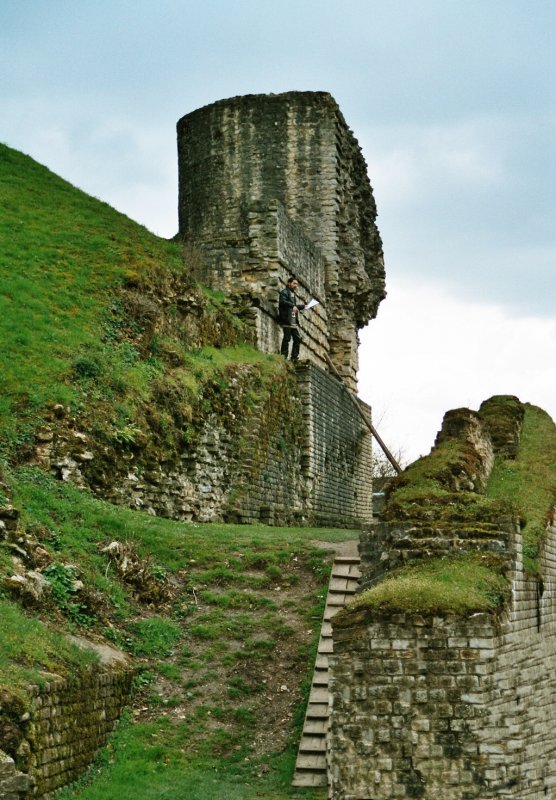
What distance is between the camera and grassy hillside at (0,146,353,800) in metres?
10.5

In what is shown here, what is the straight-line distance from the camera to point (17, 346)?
17828 millimetres

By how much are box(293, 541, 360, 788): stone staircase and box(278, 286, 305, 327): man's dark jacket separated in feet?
41.8

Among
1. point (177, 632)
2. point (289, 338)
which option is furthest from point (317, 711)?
point (289, 338)

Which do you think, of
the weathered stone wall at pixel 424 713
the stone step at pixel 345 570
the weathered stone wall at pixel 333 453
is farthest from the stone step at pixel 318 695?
the weathered stone wall at pixel 333 453

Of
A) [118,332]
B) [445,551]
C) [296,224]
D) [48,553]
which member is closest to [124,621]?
[48,553]

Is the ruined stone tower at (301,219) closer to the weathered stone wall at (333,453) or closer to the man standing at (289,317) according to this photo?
the weathered stone wall at (333,453)

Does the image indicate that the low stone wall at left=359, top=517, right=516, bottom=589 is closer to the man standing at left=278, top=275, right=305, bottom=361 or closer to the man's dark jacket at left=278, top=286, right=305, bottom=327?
the man standing at left=278, top=275, right=305, bottom=361

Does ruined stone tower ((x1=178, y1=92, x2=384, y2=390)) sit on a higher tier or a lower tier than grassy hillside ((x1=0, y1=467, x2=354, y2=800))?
higher

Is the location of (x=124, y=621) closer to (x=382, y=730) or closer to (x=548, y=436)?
(x=382, y=730)

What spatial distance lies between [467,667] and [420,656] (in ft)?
1.39

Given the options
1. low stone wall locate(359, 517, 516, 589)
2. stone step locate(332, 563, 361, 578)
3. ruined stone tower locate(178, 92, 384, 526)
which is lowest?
stone step locate(332, 563, 361, 578)

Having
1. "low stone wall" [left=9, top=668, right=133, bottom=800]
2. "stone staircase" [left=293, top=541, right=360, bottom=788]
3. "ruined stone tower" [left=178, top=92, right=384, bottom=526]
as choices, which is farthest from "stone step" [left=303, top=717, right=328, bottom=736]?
"ruined stone tower" [left=178, top=92, right=384, bottom=526]

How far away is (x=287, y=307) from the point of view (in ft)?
86.8

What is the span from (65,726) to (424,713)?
10.5ft
